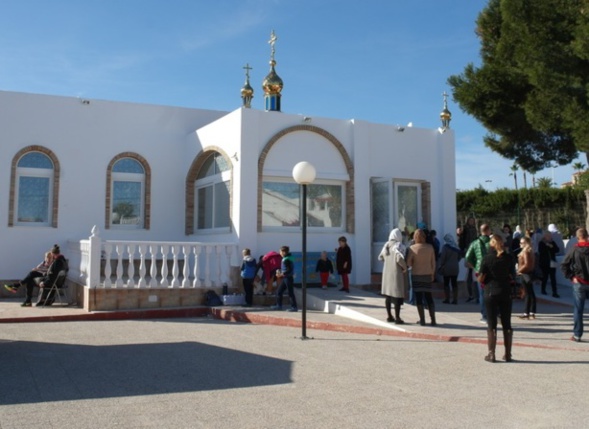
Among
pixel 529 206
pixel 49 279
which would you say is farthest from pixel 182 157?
pixel 529 206

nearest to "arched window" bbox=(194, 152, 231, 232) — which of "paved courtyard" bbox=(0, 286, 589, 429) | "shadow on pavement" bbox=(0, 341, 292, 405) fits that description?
"paved courtyard" bbox=(0, 286, 589, 429)

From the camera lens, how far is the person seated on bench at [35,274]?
13.4 m

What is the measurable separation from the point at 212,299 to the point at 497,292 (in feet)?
22.7

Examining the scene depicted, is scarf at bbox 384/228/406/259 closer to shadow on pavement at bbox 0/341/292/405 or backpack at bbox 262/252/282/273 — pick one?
backpack at bbox 262/252/282/273

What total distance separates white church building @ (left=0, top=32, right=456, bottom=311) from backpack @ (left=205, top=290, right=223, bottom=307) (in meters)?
0.14

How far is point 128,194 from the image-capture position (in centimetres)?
1612

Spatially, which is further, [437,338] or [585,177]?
[585,177]

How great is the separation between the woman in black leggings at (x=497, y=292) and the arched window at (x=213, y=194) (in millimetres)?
7842

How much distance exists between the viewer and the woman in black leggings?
757 centimetres

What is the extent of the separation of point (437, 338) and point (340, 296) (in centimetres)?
385

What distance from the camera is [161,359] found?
774 centimetres

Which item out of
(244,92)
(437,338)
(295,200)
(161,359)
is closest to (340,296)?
(295,200)

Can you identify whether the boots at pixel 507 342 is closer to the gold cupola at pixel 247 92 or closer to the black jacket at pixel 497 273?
the black jacket at pixel 497 273

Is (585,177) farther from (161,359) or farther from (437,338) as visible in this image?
(161,359)
